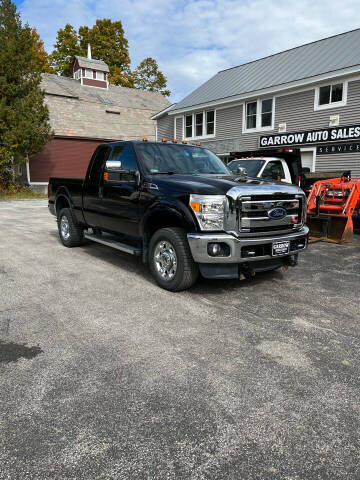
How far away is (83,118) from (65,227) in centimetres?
2340

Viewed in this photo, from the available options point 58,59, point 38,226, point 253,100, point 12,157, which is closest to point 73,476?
point 38,226

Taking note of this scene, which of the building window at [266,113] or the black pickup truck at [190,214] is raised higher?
the building window at [266,113]

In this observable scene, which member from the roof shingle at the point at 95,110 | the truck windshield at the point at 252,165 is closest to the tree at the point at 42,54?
the roof shingle at the point at 95,110

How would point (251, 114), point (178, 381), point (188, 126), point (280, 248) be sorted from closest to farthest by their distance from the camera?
point (178, 381) < point (280, 248) < point (251, 114) < point (188, 126)

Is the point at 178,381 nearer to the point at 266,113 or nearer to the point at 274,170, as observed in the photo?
the point at 274,170

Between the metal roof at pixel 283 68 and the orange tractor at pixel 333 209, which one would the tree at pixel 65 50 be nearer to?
the metal roof at pixel 283 68

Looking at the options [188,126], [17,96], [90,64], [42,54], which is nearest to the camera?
[17,96]

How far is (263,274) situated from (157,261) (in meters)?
1.85

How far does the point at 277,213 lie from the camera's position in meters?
4.83

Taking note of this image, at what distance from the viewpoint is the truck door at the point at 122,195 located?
550 cm

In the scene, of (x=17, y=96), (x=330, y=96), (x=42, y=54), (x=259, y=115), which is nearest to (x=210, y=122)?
(x=259, y=115)

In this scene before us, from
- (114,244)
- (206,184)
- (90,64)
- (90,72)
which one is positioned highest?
(90,64)

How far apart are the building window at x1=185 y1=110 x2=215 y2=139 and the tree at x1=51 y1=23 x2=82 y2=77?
3339cm

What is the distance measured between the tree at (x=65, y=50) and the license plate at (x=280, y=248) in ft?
→ 171
